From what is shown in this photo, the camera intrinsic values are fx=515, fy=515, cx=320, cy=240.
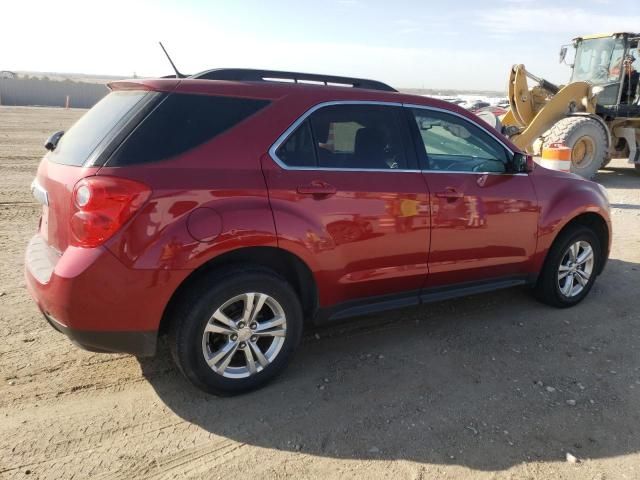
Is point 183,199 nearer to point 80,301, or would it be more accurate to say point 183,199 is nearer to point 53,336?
point 80,301

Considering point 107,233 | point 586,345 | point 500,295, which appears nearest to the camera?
point 107,233

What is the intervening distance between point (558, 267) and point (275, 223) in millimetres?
2838

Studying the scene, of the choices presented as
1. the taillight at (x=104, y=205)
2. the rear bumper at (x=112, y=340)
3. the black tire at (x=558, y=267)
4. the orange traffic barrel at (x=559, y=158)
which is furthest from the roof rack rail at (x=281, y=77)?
the orange traffic barrel at (x=559, y=158)

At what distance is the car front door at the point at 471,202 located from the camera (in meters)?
3.72

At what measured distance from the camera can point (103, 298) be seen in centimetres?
267

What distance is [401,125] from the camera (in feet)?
12.0

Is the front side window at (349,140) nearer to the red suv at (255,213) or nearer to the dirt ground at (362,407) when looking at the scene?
the red suv at (255,213)

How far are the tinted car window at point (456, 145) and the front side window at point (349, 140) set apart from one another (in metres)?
0.28

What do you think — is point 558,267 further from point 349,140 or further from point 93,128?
point 93,128

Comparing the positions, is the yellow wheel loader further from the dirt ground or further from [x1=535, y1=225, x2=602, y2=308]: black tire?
the dirt ground

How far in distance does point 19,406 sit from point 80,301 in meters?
0.87

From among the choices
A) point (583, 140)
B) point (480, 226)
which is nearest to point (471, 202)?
point (480, 226)

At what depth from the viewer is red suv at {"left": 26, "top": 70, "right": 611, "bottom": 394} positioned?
268 cm

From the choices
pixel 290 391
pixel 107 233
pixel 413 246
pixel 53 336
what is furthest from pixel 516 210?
pixel 53 336
